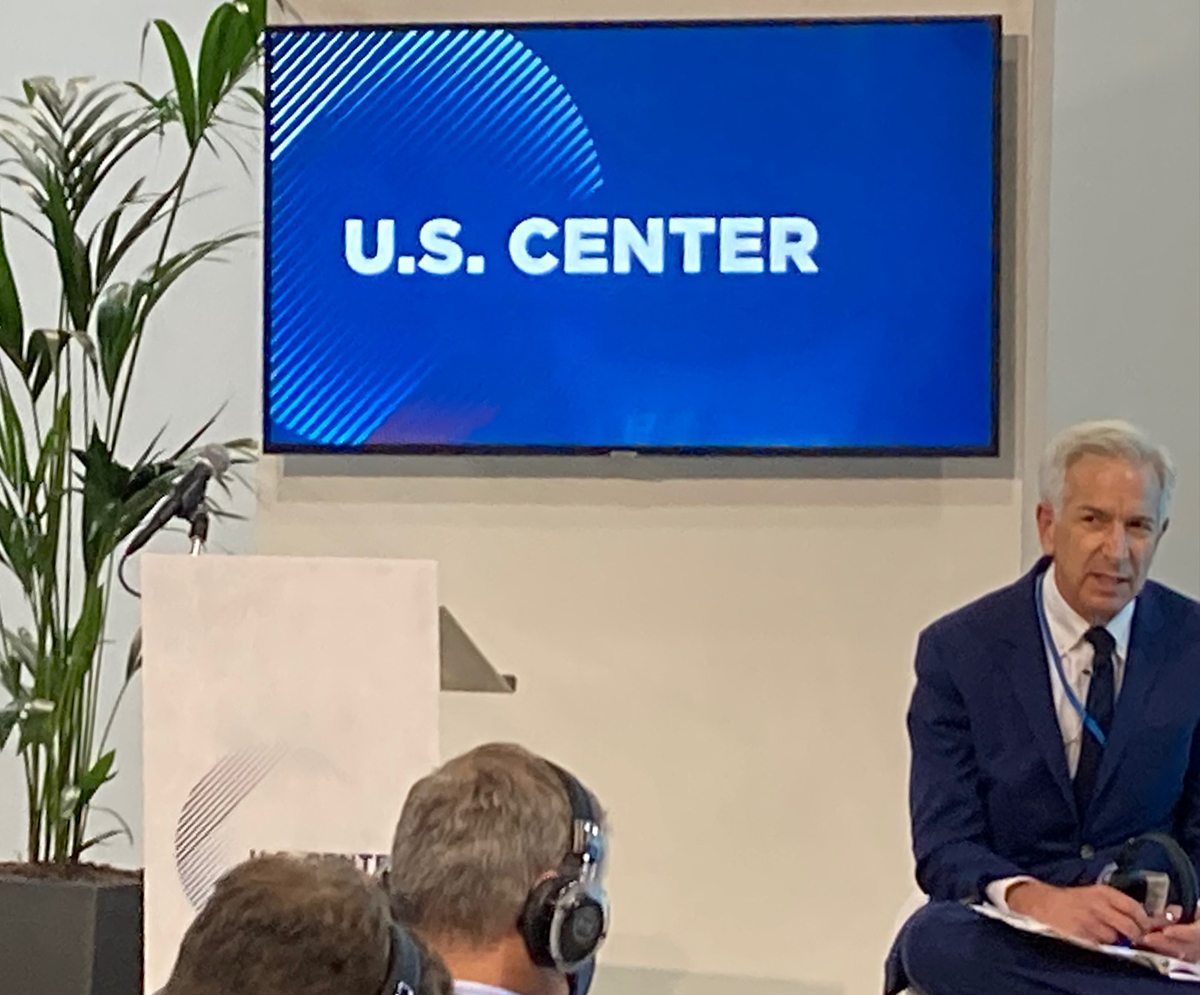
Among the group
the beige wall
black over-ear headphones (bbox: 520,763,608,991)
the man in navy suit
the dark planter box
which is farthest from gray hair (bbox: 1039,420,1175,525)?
the dark planter box

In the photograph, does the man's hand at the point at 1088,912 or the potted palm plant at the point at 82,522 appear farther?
the potted palm plant at the point at 82,522

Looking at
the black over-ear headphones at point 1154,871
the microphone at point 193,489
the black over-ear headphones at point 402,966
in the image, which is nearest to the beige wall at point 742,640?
the black over-ear headphones at point 1154,871

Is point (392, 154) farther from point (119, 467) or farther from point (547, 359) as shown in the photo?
point (119, 467)

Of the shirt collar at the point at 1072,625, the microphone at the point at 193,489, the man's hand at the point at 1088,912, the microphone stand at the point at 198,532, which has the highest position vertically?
the microphone at the point at 193,489

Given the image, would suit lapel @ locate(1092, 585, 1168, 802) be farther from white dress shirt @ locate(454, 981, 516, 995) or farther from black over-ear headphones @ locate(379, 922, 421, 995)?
black over-ear headphones @ locate(379, 922, 421, 995)

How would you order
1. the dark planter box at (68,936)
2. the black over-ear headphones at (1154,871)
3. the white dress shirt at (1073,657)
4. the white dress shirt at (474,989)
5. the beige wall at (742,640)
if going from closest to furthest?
the white dress shirt at (474,989)
the black over-ear headphones at (1154,871)
the white dress shirt at (1073,657)
the dark planter box at (68,936)
the beige wall at (742,640)

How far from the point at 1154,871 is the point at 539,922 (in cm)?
134

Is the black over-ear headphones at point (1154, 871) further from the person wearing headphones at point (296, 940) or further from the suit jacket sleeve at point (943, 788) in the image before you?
the person wearing headphones at point (296, 940)

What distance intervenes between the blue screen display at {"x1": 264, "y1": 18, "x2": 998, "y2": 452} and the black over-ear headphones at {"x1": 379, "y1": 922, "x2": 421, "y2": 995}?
7.80ft

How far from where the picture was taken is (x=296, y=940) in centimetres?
107

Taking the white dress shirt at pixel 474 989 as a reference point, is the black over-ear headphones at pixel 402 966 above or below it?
above

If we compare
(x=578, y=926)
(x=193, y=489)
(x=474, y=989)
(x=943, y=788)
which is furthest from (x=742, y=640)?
(x=474, y=989)

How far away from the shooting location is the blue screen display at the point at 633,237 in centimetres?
340

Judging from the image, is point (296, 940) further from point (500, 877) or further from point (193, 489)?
point (193, 489)
